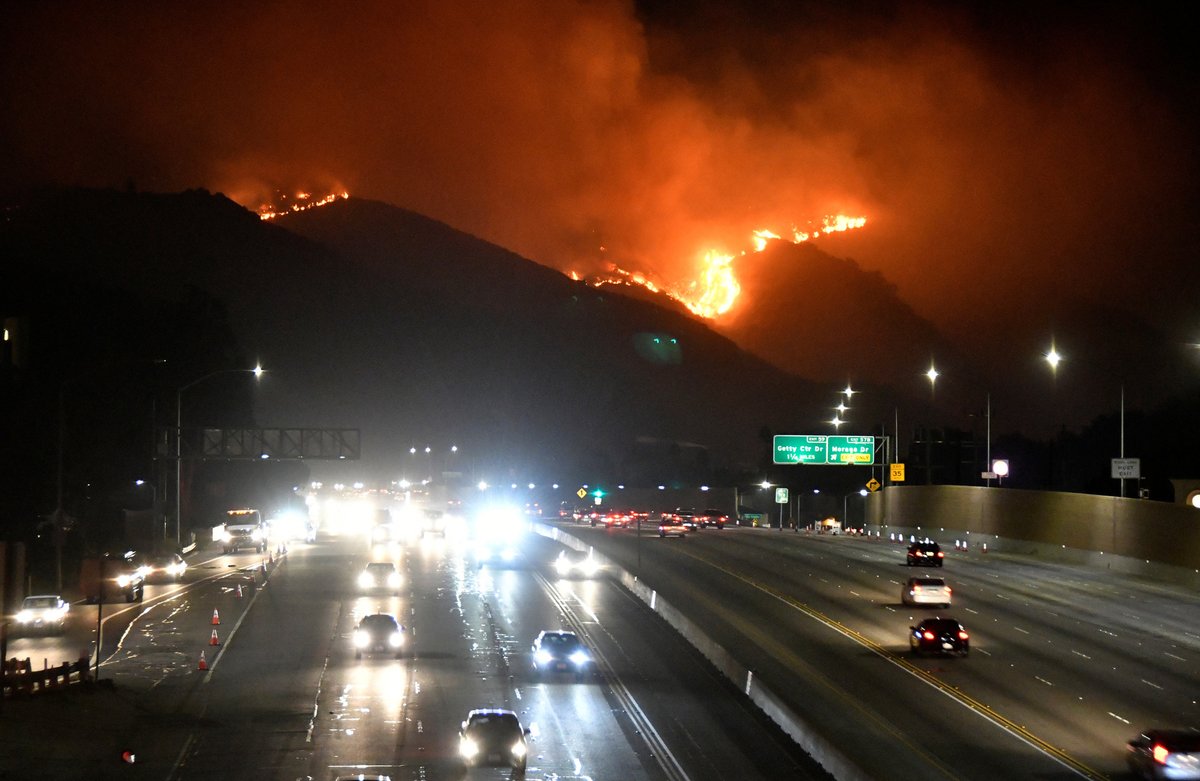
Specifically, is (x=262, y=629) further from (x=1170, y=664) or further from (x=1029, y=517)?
(x=1029, y=517)

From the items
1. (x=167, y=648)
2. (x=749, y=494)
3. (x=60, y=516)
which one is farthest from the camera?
(x=749, y=494)

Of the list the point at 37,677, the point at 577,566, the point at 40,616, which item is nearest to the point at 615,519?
the point at 577,566

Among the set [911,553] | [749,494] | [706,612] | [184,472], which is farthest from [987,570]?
[749,494]

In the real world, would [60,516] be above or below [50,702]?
above

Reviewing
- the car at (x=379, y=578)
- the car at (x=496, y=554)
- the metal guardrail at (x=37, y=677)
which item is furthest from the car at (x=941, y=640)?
the car at (x=496, y=554)

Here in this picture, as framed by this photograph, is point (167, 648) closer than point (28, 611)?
Yes

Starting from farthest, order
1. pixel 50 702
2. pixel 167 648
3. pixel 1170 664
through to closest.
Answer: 1. pixel 167 648
2. pixel 1170 664
3. pixel 50 702

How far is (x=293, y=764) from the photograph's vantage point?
83.9ft

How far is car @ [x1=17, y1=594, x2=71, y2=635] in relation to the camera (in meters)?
44.8

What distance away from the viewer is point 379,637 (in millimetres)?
40531

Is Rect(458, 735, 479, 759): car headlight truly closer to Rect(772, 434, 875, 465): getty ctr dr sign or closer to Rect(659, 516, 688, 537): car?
Rect(659, 516, 688, 537): car

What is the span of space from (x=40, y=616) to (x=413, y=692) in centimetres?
1785

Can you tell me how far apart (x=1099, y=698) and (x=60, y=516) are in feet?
121

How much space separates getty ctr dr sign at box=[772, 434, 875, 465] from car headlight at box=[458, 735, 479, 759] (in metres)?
75.9
